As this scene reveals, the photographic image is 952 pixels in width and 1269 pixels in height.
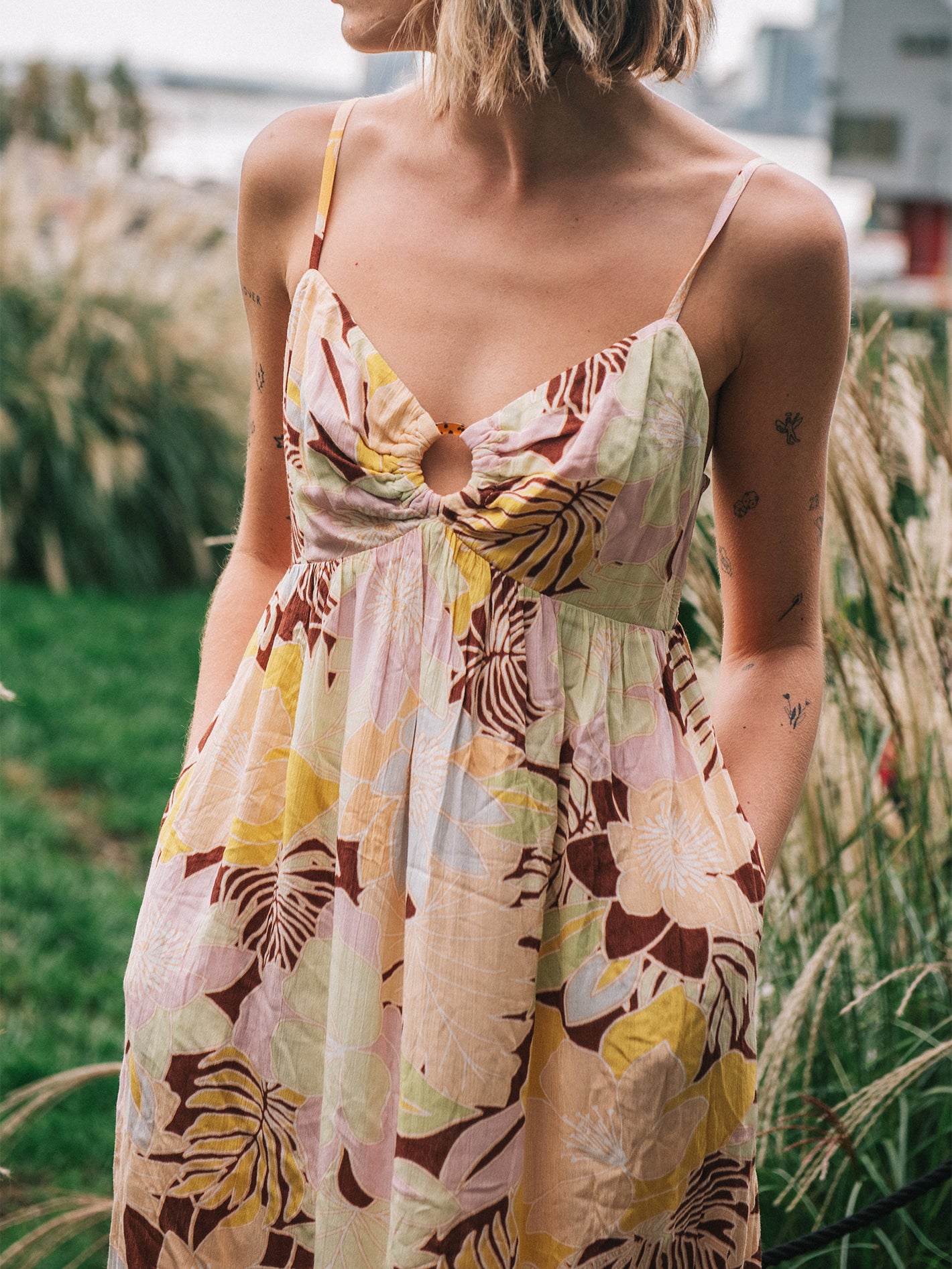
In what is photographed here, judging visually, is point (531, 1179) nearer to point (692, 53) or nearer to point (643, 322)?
point (643, 322)

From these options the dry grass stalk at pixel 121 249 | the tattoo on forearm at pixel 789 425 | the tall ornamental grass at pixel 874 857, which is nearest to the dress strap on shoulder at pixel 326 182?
the tattoo on forearm at pixel 789 425

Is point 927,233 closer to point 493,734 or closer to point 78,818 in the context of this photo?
point 78,818

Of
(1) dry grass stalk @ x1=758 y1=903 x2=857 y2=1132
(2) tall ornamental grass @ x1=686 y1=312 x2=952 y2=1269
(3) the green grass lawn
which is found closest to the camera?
(1) dry grass stalk @ x1=758 y1=903 x2=857 y2=1132

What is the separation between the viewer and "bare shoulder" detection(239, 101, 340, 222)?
1345mm

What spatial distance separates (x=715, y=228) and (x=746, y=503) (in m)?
0.31

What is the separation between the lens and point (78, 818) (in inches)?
168

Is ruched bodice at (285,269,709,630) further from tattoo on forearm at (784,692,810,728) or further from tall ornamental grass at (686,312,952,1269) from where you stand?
tall ornamental grass at (686,312,952,1269)

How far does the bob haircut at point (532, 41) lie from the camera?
3.97ft

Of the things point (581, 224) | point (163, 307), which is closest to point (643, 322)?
point (581, 224)

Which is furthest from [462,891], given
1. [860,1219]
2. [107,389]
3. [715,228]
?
[107,389]

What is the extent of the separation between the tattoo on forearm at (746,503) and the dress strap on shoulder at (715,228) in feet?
0.82

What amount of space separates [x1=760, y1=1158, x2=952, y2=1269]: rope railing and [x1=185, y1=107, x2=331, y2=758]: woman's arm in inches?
40.3

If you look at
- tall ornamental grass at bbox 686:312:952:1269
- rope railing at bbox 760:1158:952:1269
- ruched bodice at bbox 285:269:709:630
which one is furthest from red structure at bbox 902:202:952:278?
ruched bodice at bbox 285:269:709:630

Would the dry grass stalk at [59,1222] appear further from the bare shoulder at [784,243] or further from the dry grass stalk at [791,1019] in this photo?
the bare shoulder at [784,243]
